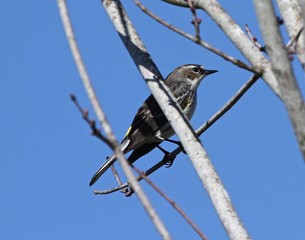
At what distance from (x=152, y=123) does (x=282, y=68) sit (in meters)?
7.96

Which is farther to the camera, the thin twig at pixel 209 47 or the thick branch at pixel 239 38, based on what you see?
the thick branch at pixel 239 38

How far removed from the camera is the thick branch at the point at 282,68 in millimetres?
3461

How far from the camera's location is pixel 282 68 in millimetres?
3586

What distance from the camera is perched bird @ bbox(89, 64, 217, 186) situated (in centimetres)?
1116

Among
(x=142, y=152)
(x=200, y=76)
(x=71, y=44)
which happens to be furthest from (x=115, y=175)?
(x=200, y=76)

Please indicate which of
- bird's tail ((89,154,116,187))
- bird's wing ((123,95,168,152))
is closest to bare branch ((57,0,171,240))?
bird's tail ((89,154,116,187))

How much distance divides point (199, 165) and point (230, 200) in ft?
1.51

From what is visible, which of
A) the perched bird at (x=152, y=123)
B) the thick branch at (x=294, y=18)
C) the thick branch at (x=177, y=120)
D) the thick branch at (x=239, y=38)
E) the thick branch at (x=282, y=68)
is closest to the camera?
the thick branch at (x=282, y=68)

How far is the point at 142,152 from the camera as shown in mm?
A: 11234

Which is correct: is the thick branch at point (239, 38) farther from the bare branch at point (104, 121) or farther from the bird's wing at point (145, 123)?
the bird's wing at point (145, 123)

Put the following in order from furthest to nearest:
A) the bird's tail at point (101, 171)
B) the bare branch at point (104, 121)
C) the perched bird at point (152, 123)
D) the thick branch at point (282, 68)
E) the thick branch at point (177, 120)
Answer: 1. the perched bird at point (152, 123)
2. the bird's tail at point (101, 171)
3. the thick branch at point (177, 120)
4. the thick branch at point (282, 68)
5. the bare branch at point (104, 121)

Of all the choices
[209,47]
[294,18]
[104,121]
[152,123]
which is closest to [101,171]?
[152,123]

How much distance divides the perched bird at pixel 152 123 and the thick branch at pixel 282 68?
6.70m

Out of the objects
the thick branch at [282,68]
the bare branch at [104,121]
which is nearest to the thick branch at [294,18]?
the thick branch at [282,68]
